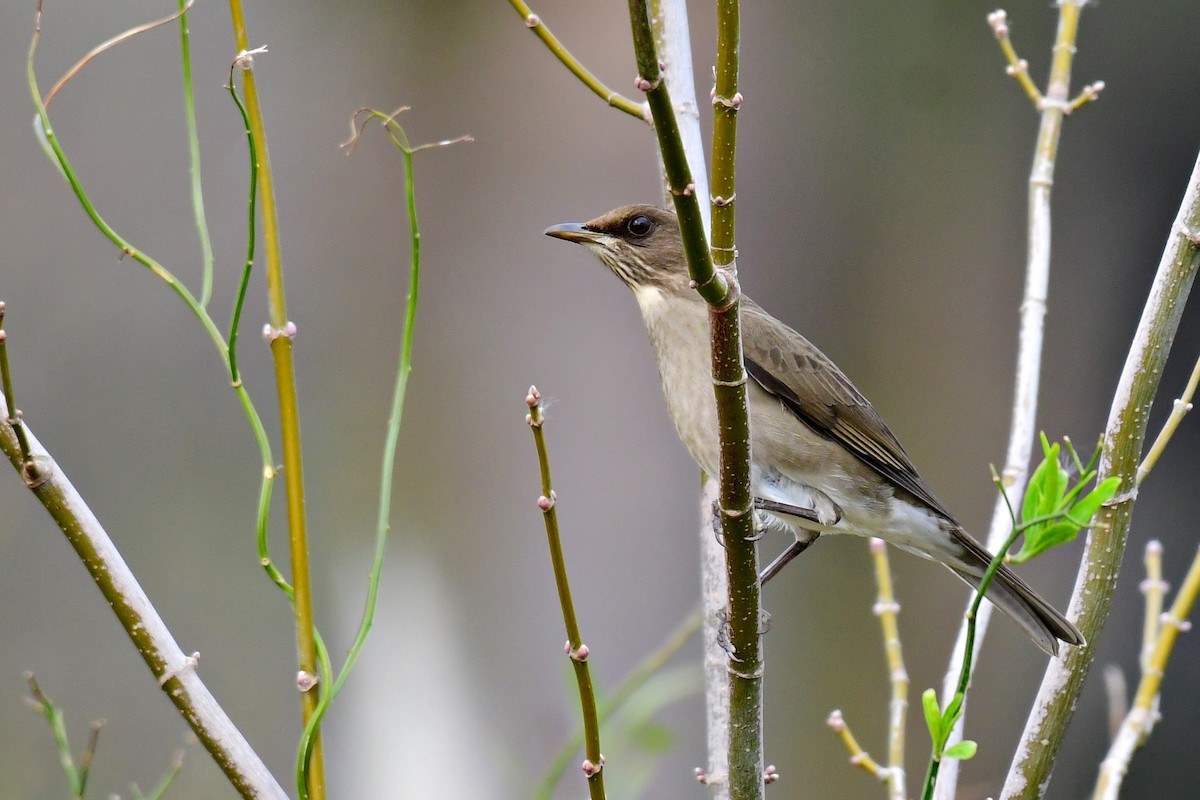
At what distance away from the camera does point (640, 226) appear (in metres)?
3.11

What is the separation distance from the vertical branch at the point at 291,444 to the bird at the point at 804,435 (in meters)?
1.38

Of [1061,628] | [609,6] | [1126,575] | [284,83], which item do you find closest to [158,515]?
[284,83]

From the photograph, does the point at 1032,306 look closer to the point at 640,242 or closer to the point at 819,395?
the point at 819,395

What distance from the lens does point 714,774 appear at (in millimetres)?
1959

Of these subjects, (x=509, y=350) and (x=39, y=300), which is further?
(x=509, y=350)

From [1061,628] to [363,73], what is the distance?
4.80 metres

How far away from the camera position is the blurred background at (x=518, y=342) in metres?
5.05

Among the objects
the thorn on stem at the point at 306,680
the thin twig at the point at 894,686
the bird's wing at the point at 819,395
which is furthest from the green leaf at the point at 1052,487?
the bird's wing at the point at 819,395

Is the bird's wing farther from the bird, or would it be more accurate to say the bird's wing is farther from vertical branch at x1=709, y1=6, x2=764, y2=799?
vertical branch at x1=709, y1=6, x2=764, y2=799

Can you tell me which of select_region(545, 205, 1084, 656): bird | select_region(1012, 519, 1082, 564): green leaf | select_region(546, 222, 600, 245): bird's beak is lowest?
select_region(1012, 519, 1082, 564): green leaf

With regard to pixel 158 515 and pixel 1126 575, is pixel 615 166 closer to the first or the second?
pixel 158 515

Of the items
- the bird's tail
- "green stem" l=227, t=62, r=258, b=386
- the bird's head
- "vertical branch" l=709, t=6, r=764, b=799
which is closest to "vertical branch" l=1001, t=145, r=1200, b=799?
the bird's tail

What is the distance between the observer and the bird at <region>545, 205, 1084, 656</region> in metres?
2.87

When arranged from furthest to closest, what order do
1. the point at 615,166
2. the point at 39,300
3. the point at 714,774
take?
the point at 615,166 → the point at 39,300 → the point at 714,774
